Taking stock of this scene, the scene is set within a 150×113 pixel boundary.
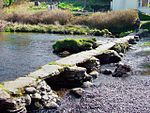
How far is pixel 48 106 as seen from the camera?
18.7 m

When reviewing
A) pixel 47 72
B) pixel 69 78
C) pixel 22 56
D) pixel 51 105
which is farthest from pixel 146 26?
pixel 51 105

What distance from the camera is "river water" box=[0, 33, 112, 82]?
26283 mm

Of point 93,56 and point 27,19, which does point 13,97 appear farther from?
point 27,19

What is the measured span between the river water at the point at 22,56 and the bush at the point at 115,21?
1567cm

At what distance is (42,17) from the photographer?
64750mm

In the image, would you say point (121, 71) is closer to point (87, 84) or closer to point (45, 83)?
point (87, 84)

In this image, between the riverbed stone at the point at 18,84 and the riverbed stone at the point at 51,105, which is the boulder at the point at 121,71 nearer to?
the riverbed stone at the point at 18,84

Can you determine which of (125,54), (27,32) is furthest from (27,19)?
(125,54)

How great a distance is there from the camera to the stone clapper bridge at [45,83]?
17291 millimetres

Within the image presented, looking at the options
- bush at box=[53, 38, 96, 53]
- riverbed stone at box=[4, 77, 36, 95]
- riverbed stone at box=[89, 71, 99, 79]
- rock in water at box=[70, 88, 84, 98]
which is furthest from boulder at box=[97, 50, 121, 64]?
riverbed stone at box=[4, 77, 36, 95]

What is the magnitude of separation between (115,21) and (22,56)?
94.7 feet

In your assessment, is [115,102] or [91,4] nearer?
[115,102]

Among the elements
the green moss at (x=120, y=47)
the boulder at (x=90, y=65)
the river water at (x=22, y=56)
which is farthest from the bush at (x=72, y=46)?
the boulder at (x=90, y=65)

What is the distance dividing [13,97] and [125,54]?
2092 cm
